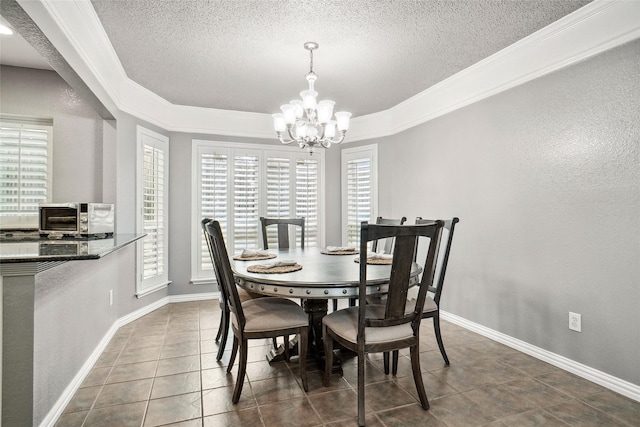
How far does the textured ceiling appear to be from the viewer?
2.28 m

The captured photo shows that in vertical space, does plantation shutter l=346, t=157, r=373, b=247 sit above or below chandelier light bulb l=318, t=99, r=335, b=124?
below

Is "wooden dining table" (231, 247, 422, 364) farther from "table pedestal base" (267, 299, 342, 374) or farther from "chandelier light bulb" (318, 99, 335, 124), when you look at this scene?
"chandelier light bulb" (318, 99, 335, 124)

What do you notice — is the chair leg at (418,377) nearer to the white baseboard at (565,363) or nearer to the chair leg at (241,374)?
the chair leg at (241,374)

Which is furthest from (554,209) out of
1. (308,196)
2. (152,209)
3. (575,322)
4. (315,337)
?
(152,209)

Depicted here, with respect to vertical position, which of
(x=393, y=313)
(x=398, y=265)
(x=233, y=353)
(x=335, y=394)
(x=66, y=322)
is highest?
(x=398, y=265)

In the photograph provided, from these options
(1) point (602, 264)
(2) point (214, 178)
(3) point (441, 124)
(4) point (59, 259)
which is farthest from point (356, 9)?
(2) point (214, 178)

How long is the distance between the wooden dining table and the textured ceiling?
1.75m

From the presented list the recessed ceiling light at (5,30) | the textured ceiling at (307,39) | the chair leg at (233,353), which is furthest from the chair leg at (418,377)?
the recessed ceiling light at (5,30)

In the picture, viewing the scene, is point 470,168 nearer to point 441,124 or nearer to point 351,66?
point 441,124

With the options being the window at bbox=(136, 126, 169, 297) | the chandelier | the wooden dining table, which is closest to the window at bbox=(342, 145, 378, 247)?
the chandelier

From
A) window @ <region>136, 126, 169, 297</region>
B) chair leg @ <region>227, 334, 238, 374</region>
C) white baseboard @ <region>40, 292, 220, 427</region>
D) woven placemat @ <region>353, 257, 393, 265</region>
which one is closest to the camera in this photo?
white baseboard @ <region>40, 292, 220, 427</region>

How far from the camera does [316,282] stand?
1932 millimetres

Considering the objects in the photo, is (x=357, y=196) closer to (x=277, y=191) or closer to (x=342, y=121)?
(x=277, y=191)

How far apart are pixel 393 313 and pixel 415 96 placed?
295 centimetres
